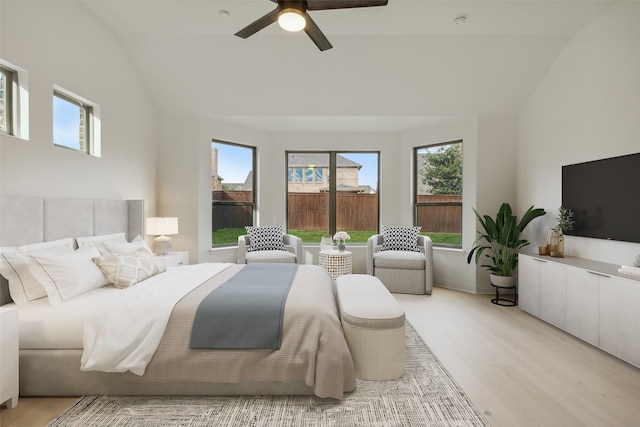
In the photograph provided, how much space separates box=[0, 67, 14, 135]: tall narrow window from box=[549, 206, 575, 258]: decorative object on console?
16.9ft

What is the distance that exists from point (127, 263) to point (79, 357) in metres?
0.84

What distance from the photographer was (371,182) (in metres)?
5.92

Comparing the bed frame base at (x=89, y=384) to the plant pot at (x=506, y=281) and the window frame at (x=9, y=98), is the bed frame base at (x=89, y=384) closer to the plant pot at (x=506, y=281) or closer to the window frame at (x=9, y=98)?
the window frame at (x=9, y=98)

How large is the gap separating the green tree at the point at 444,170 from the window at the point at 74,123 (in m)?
4.63

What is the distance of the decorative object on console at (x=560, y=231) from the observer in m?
3.49

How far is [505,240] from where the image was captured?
162 inches

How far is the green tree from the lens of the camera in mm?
5090

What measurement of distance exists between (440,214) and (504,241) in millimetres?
1272

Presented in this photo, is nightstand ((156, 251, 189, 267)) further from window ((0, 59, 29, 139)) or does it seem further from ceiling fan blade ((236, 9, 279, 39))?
ceiling fan blade ((236, 9, 279, 39))

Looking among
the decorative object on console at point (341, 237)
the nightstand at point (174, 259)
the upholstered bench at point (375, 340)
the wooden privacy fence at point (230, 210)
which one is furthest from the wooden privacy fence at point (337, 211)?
the upholstered bench at point (375, 340)

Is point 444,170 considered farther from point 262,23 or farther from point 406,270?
point 262,23

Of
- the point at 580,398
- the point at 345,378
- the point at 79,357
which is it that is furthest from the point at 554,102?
the point at 79,357

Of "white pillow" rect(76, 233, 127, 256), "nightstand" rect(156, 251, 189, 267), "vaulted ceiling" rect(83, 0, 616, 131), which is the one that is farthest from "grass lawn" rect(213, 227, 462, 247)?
"white pillow" rect(76, 233, 127, 256)

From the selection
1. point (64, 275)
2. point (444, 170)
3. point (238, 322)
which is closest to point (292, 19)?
point (238, 322)
